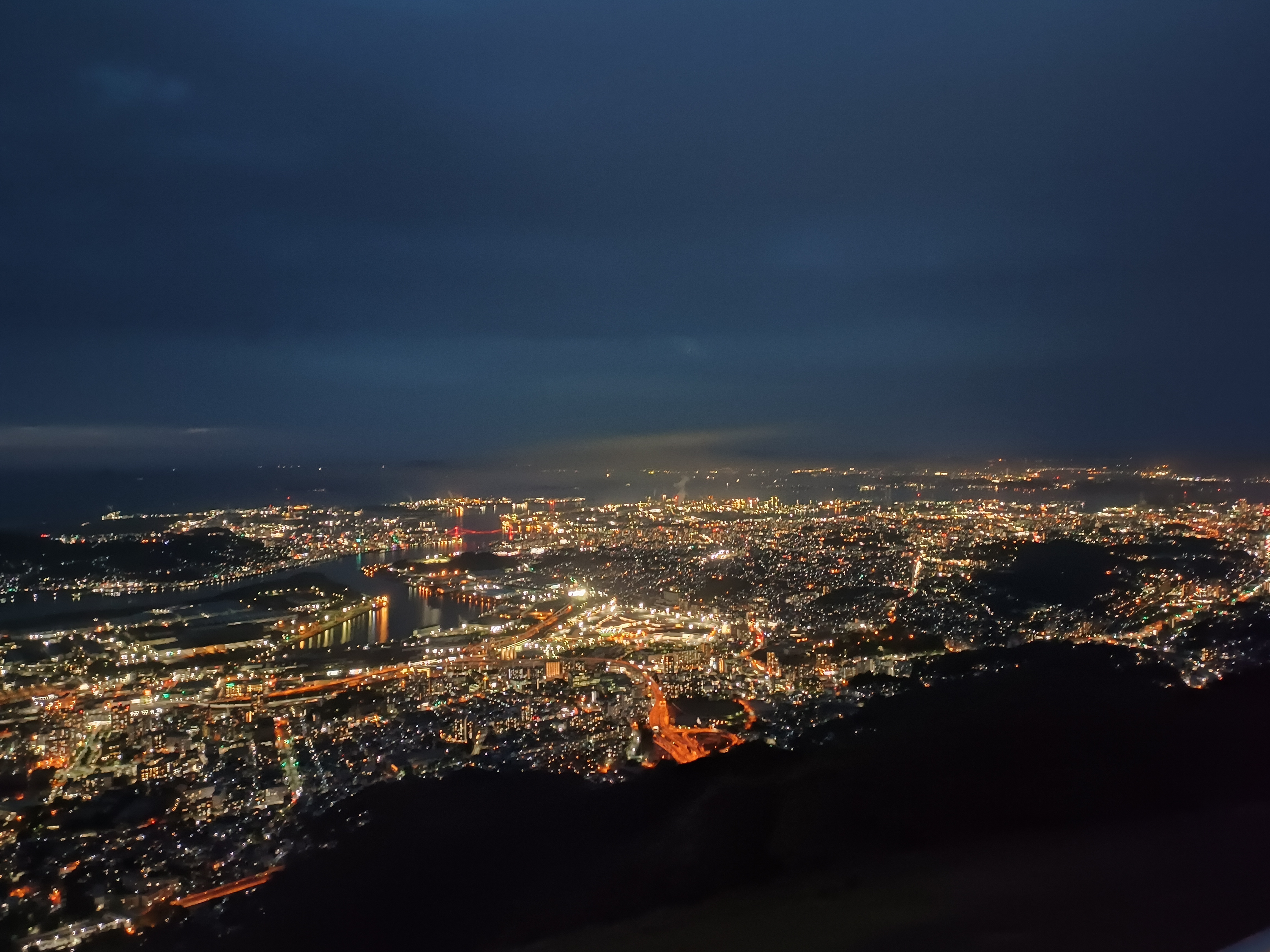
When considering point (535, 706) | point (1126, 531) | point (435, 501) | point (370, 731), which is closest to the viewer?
point (370, 731)

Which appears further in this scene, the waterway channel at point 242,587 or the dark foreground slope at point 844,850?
the waterway channel at point 242,587

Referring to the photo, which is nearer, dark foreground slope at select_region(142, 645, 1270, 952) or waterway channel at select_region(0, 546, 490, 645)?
dark foreground slope at select_region(142, 645, 1270, 952)

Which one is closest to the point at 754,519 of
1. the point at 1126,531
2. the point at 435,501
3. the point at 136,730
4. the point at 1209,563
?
the point at 1126,531

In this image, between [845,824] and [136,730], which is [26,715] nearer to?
[136,730]

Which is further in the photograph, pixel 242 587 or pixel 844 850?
pixel 242 587

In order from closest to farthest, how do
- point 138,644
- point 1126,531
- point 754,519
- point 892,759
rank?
point 892,759, point 138,644, point 1126,531, point 754,519

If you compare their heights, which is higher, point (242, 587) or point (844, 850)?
point (844, 850)

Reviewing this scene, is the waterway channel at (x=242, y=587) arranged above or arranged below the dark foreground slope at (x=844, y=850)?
below

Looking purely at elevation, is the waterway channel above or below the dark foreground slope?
below
